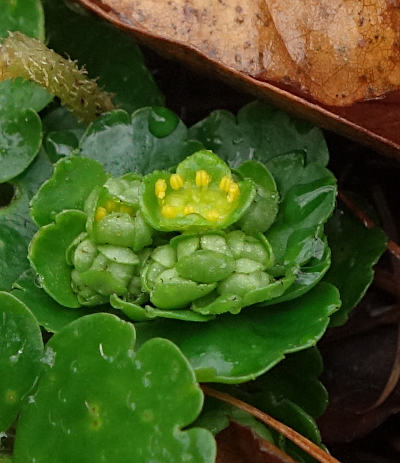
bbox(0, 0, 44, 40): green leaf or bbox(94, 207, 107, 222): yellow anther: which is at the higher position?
bbox(0, 0, 44, 40): green leaf

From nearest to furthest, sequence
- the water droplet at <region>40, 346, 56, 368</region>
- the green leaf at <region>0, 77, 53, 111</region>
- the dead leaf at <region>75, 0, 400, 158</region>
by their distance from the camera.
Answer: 1. the water droplet at <region>40, 346, 56, 368</region>
2. the dead leaf at <region>75, 0, 400, 158</region>
3. the green leaf at <region>0, 77, 53, 111</region>

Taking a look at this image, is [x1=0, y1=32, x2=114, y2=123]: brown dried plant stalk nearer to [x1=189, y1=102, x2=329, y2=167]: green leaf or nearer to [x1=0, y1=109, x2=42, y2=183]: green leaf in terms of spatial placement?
[x1=0, y1=109, x2=42, y2=183]: green leaf

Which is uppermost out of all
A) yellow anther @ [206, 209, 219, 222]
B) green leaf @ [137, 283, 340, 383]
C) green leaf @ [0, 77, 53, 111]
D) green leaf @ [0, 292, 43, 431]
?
yellow anther @ [206, 209, 219, 222]

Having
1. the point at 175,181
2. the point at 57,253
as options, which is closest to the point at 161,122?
the point at 175,181

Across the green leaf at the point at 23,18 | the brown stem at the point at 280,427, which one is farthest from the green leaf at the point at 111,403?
the green leaf at the point at 23,18

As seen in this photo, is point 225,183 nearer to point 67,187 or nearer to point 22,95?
point 67,187

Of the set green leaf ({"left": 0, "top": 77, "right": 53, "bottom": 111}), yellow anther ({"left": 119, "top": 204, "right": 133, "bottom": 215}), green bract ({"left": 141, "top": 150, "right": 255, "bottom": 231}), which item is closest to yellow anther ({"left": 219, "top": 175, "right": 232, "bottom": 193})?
green bract ({"left": 141, "top": 150, "right": 255, "bottom": 231})

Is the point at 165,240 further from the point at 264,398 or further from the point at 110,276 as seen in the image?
the point at 264,398
